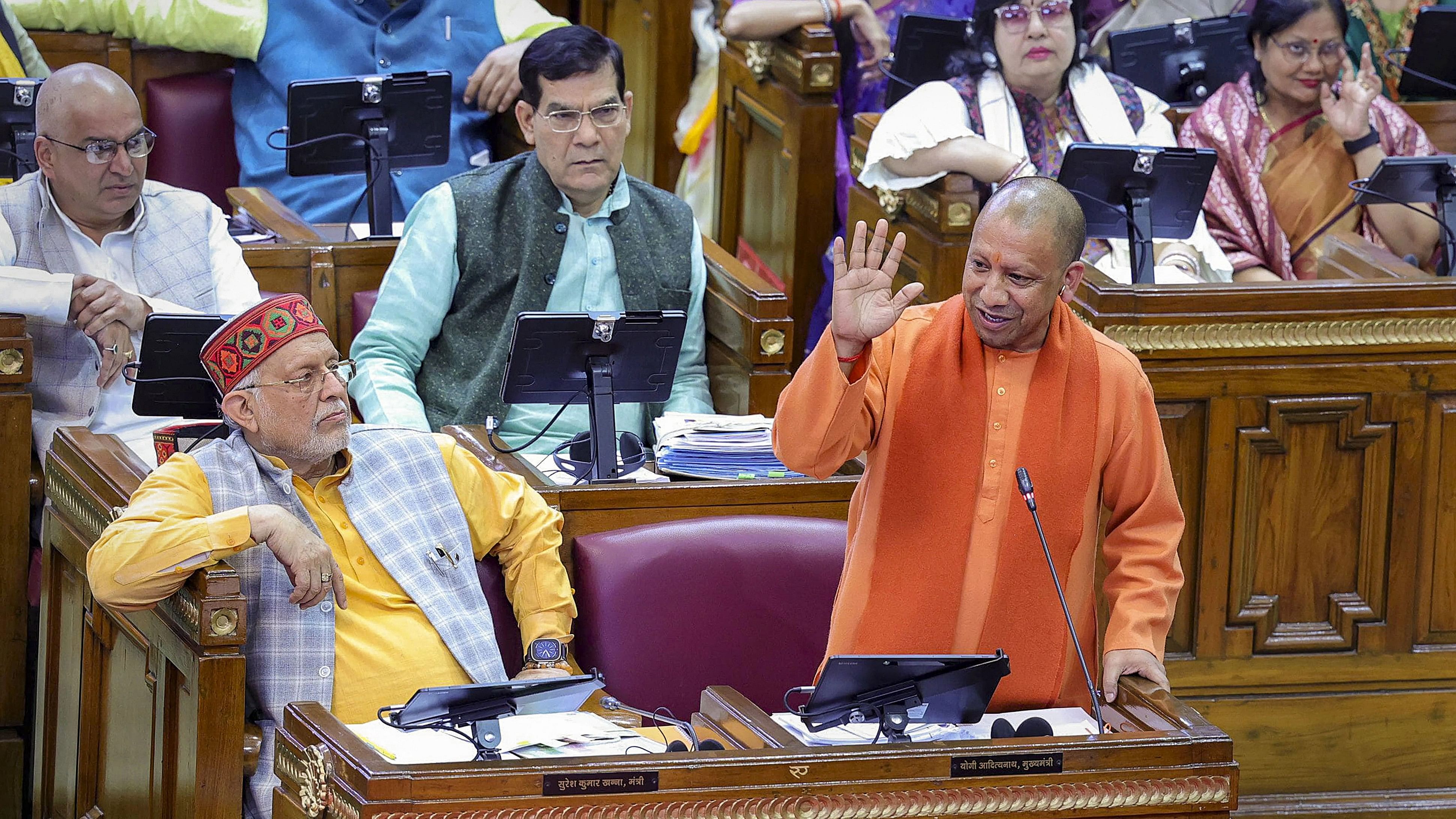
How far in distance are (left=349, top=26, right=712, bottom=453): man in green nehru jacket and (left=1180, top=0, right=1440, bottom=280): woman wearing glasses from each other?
1228 mm

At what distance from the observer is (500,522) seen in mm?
2893

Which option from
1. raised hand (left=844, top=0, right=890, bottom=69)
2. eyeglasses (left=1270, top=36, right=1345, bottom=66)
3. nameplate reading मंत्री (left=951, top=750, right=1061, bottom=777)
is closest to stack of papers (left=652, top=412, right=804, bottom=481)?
nameplate reading मंत्री (left=951, top=750, right=1061, bottom=777)

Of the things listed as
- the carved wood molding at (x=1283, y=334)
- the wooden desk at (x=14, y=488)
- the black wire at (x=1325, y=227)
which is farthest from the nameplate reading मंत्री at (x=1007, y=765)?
the black wire at (x=1325, y=227)

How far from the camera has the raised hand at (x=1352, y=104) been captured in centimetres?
416

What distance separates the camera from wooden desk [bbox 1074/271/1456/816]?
11.8 ft

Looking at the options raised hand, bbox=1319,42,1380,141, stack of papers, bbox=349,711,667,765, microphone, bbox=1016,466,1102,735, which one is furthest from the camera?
raised hand, bbox=1319,42,1380,141

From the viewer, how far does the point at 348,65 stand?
4766mm

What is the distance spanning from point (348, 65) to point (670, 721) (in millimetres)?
2734

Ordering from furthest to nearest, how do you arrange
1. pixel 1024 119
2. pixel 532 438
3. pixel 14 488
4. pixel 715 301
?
pixel 1024 119 < pixel 715 301 < pixel 532 438 < pixel 14 488

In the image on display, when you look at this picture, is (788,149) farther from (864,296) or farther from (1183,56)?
(864,296)

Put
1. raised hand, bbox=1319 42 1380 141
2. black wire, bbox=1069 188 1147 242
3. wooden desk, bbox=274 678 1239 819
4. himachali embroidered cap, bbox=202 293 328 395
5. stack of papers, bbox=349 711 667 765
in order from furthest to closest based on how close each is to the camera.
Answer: raised hand, bbox=1319 42 1380 141 → black wire, bbox=1069 188 1147 242 → himachali embroidered cap, bbox=202 293 328 395 → stack of papers, bbox=349 711 667 765 → wooden desk, bbox=274 678 1239 819

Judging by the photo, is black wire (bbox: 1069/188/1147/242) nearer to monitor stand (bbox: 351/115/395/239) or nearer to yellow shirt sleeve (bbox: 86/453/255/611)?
monitor stand (bbox: 351/115/395/239)

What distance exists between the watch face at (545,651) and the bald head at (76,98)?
1443mm

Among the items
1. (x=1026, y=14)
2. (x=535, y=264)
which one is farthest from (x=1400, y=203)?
(x=535, y=264)
